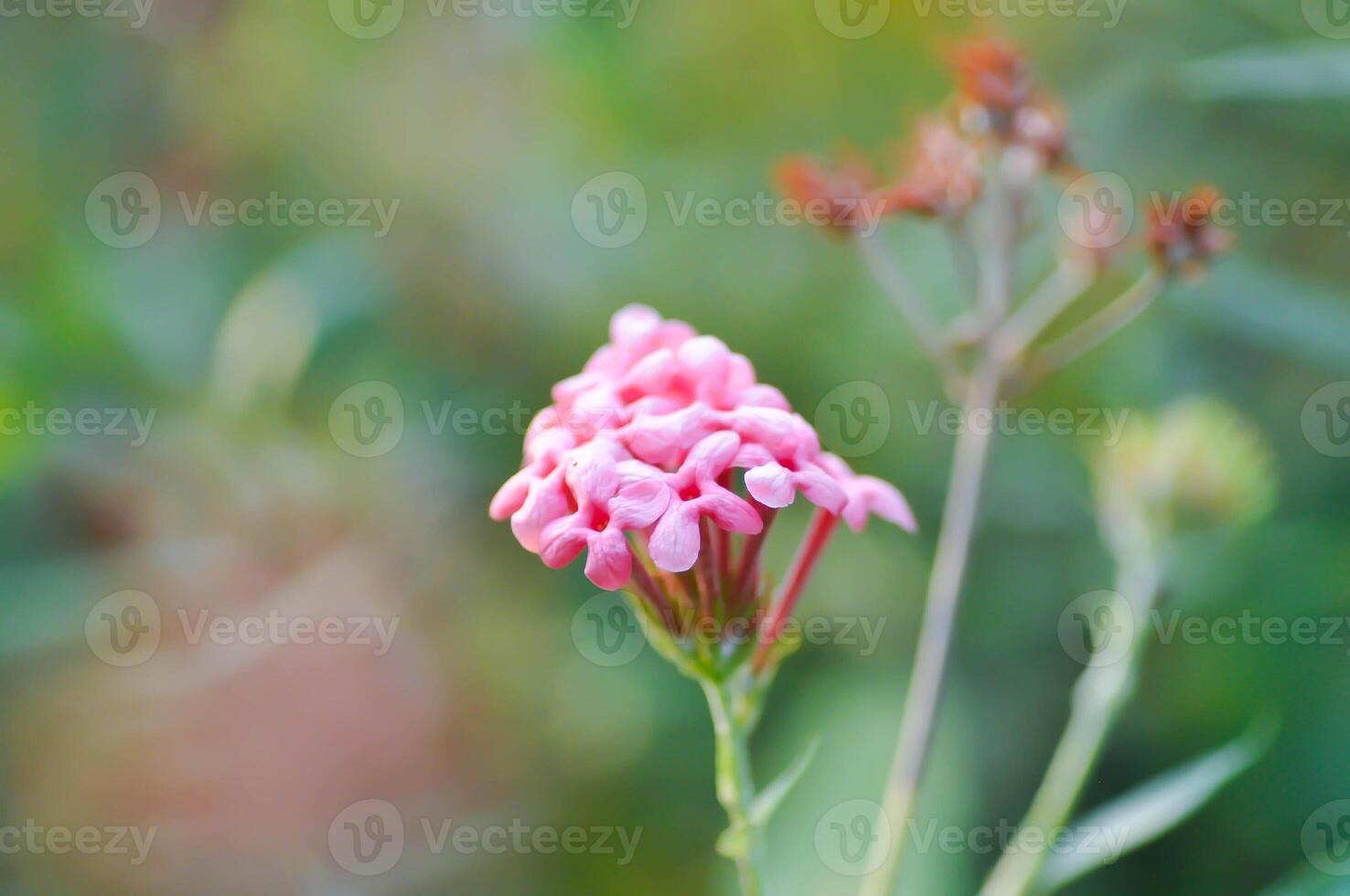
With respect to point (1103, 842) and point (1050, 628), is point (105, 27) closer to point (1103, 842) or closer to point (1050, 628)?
point (1050, 628)

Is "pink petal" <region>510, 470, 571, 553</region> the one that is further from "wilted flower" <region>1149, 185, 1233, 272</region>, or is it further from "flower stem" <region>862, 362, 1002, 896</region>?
"wilted flower" <region>1149, 185, 1233, 272</region>

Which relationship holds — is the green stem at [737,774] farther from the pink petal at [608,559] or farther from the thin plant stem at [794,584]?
the pink petal at [608,559]

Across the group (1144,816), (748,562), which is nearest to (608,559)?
(748,562)

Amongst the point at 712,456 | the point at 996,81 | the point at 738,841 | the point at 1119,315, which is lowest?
the point at 738,841

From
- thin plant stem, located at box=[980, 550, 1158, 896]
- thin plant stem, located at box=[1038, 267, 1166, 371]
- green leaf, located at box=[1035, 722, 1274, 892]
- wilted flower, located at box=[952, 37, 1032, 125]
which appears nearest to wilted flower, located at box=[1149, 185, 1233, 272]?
thin plant stem, located at box=[1038, 267, 1166, 371]

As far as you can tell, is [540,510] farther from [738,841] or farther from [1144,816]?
[1144,816]
